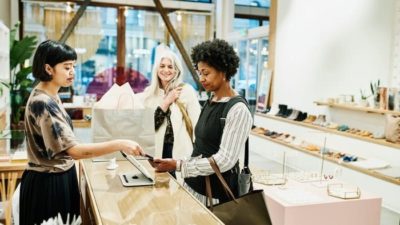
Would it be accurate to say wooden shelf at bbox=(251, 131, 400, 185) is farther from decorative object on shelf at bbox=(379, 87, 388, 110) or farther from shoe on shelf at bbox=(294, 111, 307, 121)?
decorative object on shelf at bbox=(379, 87, 388, 110)

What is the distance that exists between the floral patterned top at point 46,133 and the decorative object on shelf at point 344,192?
1690mm

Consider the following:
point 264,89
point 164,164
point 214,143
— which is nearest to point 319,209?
point 214,143

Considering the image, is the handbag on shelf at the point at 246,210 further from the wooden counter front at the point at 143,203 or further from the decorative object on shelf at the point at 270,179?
the decorative object on shelf at the point at 270,179

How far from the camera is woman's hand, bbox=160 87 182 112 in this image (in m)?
2.84

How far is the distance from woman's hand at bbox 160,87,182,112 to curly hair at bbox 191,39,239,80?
0.93 metres

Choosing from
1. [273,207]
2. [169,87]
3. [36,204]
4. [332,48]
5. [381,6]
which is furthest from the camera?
[332,48]

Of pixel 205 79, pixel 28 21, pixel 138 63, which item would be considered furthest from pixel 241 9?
pixel 205 79

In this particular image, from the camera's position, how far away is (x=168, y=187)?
174 cm

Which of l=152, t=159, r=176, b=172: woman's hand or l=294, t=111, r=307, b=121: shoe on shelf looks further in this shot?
l=294, t=111, r=307, b=121: shoe on shelf

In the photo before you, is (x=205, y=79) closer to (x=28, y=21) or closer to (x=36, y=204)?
(x=36, y=204)

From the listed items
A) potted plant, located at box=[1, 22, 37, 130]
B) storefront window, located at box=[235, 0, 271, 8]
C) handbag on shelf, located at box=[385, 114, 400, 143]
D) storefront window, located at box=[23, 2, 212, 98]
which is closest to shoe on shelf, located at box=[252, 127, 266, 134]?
handbag on shelf, located at box=[385, 114, 400, 143]

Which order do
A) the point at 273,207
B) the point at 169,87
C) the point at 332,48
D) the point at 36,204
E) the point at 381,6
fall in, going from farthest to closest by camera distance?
the point at 332,48 → the point at 381,6 → the point at 169,87 → the point at 273,207 → the point at 36,204

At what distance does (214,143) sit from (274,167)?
176 inches

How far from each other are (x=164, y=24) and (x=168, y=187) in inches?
352
